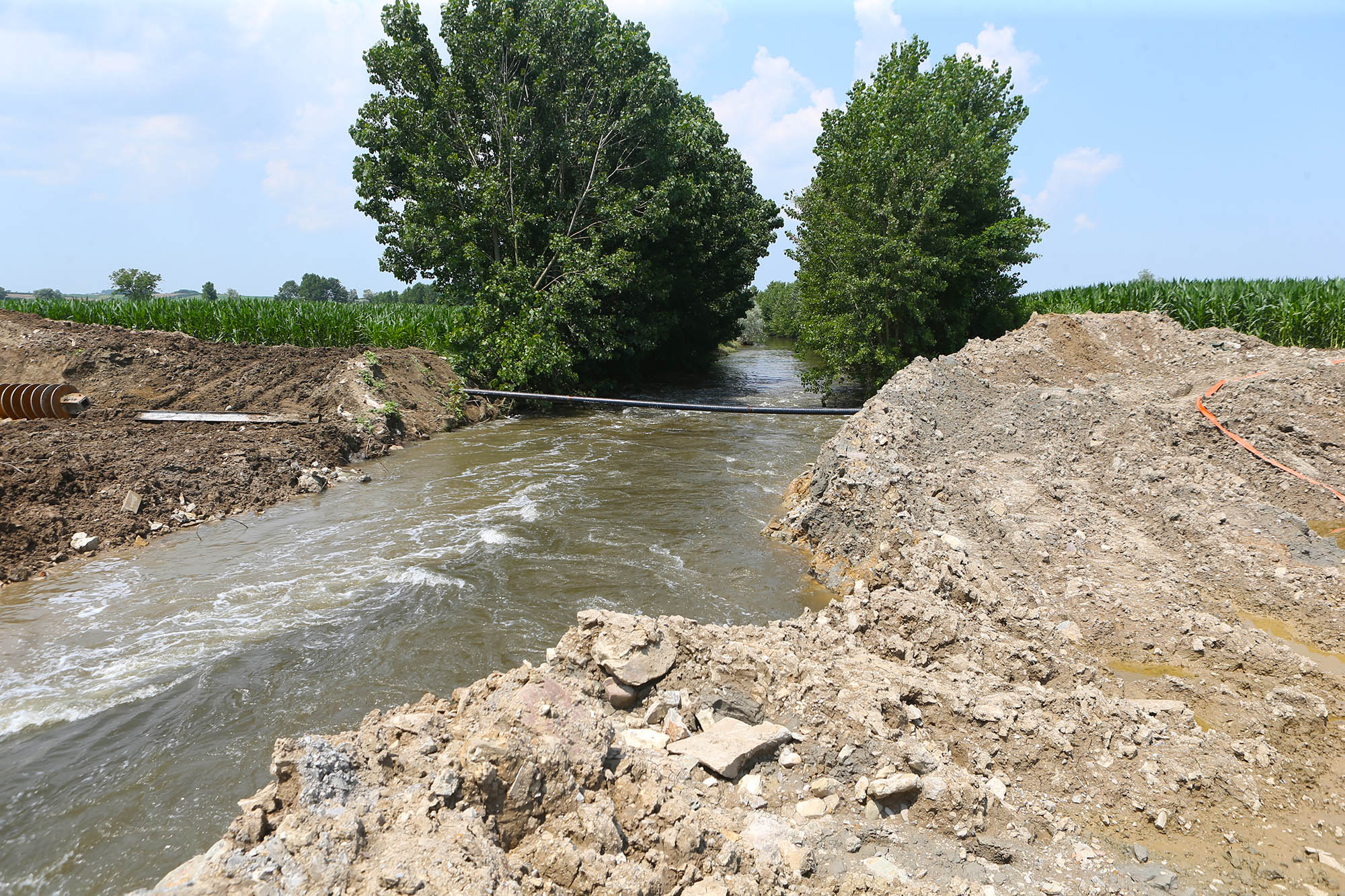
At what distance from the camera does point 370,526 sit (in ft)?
29.0

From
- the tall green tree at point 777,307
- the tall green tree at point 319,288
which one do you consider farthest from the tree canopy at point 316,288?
the tall green tree at point 777,307

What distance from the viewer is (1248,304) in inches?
733

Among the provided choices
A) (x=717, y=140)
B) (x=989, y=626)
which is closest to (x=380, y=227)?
(x=717, y=140)

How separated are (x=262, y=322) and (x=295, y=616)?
1790 centimetres

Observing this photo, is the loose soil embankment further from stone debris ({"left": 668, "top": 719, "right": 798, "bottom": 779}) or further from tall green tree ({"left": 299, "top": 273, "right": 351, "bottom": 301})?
tall green tree ({"left": 299, "top": 273, "right": 351, "bottom": 301})

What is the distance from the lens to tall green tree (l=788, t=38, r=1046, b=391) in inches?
715

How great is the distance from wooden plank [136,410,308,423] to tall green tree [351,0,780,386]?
17.0ft

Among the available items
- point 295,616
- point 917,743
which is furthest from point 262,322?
point 917,743

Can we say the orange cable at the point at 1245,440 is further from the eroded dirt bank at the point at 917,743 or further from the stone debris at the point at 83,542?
the stone debris at the point at 83,542

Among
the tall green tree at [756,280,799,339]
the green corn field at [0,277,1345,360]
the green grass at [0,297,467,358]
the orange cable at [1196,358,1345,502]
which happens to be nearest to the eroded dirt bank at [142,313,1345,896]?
the orange cable at [1196,358,1345,502]

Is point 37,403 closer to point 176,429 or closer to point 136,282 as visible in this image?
point 176,429

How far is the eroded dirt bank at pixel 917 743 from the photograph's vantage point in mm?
2879

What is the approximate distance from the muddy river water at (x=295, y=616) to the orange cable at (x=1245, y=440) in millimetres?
5861

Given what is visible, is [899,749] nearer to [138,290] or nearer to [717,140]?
[717,140]
